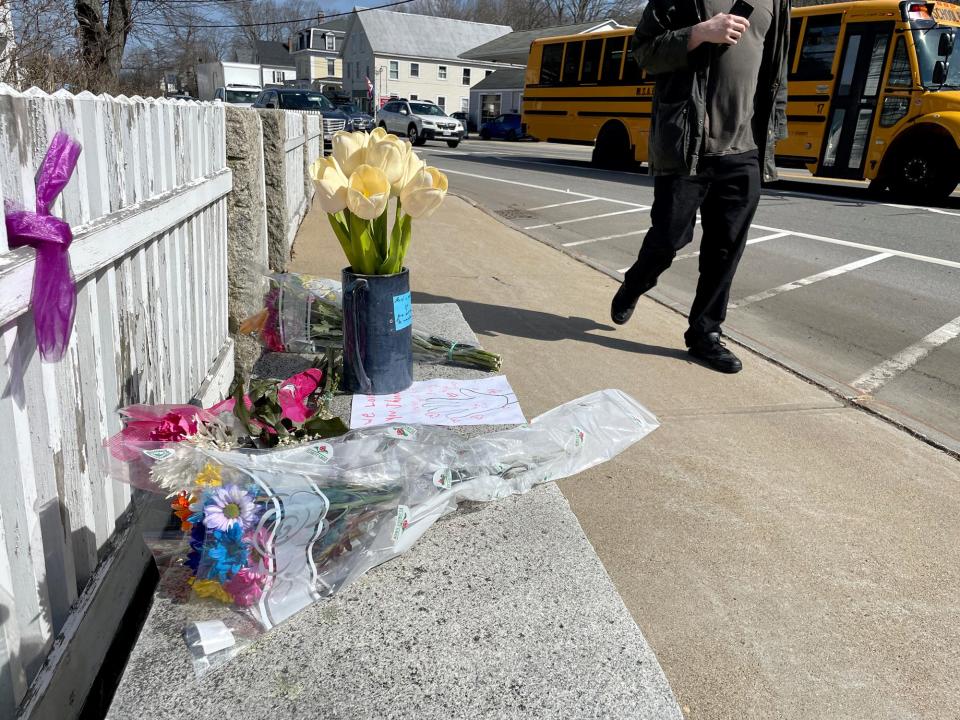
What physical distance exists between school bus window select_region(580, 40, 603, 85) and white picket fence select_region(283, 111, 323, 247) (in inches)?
434

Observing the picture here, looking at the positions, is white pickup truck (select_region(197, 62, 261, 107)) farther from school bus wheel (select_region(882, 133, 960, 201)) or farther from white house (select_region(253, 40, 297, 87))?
white house (select_region(253, 40, 297, 87))

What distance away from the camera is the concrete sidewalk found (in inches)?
80.5

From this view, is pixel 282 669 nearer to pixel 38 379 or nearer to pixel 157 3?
pixel 38 379

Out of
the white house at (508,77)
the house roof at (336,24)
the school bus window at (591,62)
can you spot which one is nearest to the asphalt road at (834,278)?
the school bus window at (591,62)

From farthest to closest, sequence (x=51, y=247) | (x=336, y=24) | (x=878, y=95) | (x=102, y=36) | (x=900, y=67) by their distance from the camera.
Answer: (x=336, y=24)
(x=878, y=95)
(x=900, y=67)
(x=102, y=36)
(x=51, y=247)

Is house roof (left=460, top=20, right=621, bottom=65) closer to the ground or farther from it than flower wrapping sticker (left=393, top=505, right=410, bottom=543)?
farther from it

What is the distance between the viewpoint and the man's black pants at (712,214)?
4.05 m

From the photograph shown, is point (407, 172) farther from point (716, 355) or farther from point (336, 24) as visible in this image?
point (336, 24)

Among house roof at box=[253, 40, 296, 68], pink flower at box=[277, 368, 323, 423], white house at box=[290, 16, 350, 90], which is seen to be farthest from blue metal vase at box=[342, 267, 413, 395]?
house roof at box=[253, 40, 296, 68]

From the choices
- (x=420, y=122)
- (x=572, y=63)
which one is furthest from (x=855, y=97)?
(x=420, y=122)

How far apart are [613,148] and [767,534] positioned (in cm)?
1828

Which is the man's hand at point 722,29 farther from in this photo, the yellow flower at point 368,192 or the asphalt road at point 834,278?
the yellow flower at point 368,192

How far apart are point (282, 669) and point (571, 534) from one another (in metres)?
0.85

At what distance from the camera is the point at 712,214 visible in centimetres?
416
